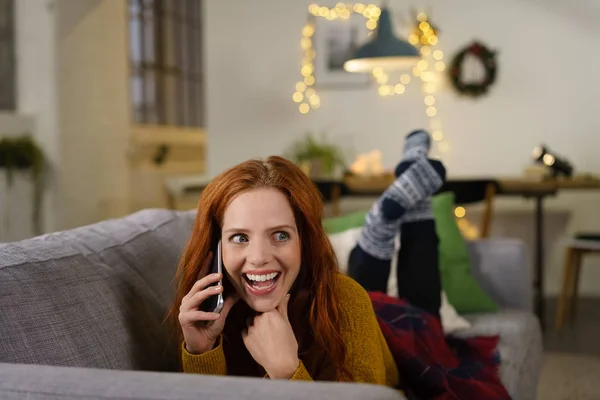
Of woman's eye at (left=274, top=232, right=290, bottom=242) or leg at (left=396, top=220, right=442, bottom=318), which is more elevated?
woman's eye at (left=274, top=232, right=290, bottom=242)

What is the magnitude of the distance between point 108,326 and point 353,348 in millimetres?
429

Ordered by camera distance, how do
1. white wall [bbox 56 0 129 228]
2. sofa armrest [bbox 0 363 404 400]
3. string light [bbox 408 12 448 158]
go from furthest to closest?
white wall [bbox 56 0 129 228] < string light [bbox 408 12 448 158] < sofa armrest [bbox 0 363 404 400]

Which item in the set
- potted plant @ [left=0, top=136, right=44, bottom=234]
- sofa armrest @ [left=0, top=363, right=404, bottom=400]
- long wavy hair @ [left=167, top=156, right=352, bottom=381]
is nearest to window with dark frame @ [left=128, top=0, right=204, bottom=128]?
potted plant @ [left=0, top=136, right=44, bottom=234]

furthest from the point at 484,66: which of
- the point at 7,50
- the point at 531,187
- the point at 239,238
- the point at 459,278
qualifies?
the point at 239,238

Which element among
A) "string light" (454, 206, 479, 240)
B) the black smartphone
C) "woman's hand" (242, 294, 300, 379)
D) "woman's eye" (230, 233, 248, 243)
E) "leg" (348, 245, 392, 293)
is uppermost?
"woman's eye" (230, 233, 248, 243)

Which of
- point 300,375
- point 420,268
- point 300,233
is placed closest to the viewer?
point 300,375

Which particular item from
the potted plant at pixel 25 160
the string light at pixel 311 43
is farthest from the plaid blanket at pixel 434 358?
the potted plant at pixel 25 160

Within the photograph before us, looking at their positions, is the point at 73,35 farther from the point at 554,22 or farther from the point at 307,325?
the point at 307,325

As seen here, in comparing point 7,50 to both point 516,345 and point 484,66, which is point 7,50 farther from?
point 516,345

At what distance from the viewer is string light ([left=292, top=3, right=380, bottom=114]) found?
5613 millimetres

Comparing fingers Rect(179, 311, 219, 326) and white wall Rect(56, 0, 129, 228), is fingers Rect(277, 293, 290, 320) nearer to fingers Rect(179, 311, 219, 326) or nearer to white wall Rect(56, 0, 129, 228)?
fingers Rect(179, 311, 219, 326)

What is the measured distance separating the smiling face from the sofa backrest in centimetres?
28

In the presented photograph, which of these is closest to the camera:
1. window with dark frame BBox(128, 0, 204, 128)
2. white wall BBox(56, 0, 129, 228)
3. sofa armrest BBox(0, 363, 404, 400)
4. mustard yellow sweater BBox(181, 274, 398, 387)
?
sofa armrest BBox(0, 363, 404, 400)

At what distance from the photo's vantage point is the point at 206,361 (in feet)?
4.04
